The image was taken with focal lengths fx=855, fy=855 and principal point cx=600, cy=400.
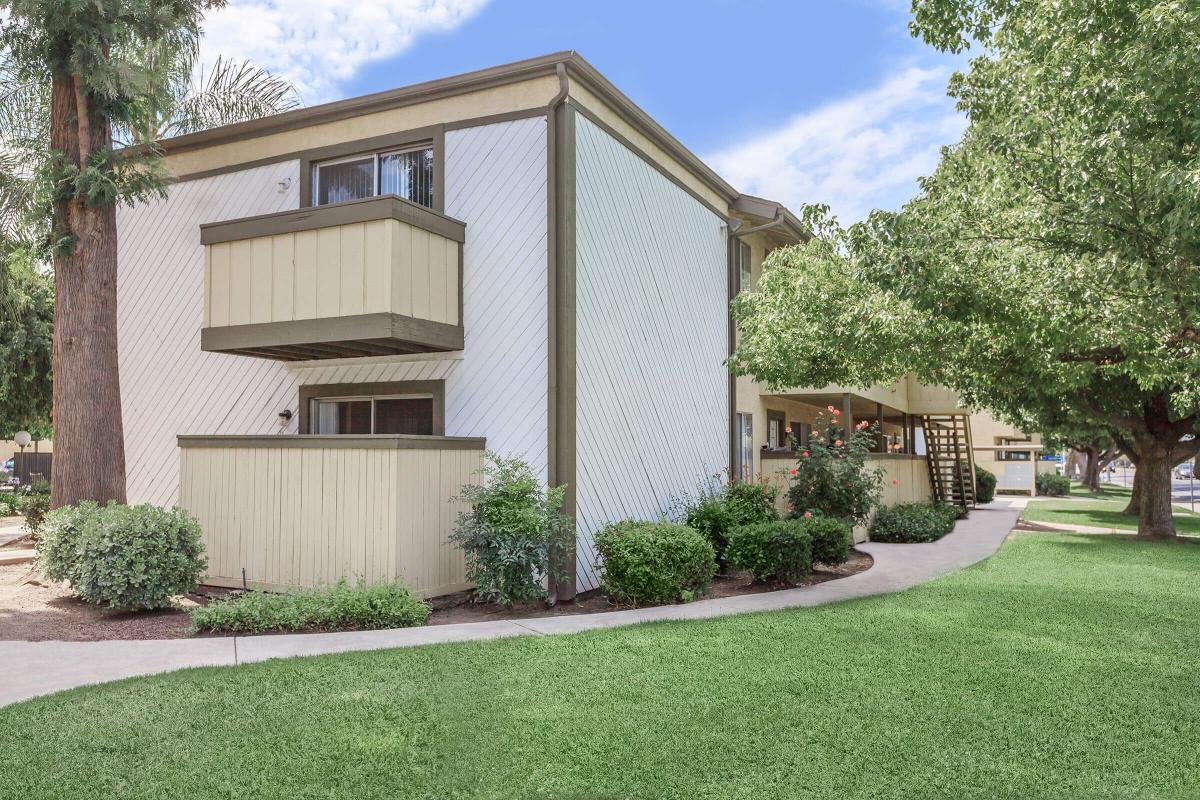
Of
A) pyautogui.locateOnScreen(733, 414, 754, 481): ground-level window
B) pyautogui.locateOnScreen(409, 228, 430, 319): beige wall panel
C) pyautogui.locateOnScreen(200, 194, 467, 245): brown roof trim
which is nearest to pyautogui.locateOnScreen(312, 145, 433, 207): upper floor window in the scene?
pyautogui.locateOnScreen(200, 194, 467, 245): brown roof trim

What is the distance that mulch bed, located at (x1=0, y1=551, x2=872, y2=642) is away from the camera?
766 centimetres

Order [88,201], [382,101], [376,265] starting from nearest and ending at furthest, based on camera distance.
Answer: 1. [376,265]
2. [88,201]
3. [382,101]

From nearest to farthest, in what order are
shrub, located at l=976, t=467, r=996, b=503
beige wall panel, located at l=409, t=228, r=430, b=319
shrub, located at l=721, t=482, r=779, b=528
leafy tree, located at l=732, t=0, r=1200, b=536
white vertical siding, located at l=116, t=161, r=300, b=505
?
leafy tree, located at l=732, t=0, r=1200, b=536 → beige wall panel, located at l=409, t=228, r=430, b=319 → white vertical siding, located at l=116, t=161, r=300, b=505 → shrub, located at l=721, t=482, r=779, b=528 → shrub, located at l=976, t=467, r=996, b=503

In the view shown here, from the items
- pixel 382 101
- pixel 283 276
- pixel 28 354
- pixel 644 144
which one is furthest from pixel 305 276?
pixel 28 354

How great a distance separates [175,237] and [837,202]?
9.71 metres

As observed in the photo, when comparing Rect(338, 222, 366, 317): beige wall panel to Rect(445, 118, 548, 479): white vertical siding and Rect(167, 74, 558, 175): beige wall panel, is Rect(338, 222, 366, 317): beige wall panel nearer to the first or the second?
Rect(445, 118, 548, 479): white vertical siding

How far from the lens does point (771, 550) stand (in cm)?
1045

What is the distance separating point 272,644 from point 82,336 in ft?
18.3

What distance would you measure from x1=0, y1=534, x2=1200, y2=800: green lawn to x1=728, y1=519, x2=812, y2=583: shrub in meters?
2.64

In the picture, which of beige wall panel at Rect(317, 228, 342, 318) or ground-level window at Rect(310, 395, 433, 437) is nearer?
beige wall panel at Rect(317, 228, 342, 318)

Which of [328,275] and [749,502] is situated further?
[749,502]

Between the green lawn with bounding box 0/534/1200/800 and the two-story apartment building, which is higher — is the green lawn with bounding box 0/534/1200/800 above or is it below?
below

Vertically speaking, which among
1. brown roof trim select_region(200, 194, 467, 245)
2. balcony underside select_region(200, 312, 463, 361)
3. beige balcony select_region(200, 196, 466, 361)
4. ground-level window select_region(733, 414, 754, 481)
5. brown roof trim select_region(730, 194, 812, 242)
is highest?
brown roof trim select_region(730, 194, 812, 242)

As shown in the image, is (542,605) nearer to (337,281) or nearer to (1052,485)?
(337,281)
